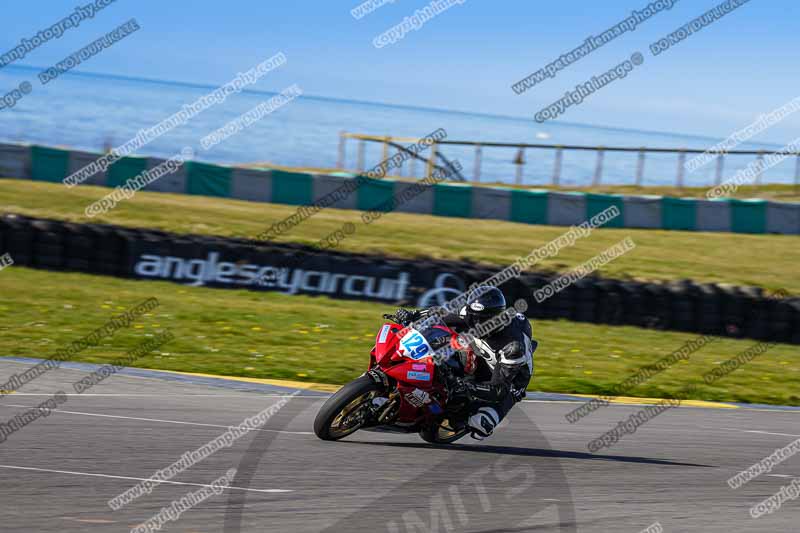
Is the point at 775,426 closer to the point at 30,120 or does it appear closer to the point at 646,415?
the point at 646,415

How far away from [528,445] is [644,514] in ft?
7.03

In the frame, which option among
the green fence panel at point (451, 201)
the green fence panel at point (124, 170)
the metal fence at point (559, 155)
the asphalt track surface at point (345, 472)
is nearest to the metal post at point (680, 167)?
the metal fence at point (559, 155)

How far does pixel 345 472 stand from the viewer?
6996 millimetres

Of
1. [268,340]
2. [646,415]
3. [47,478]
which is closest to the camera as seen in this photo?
[47,478]

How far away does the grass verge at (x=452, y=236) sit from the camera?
19891 millimetres

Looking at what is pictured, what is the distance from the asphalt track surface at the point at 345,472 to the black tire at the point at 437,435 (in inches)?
4.1

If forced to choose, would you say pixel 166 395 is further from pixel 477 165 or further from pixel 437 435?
pixel 477 165

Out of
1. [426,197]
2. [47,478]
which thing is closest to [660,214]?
[426,197]

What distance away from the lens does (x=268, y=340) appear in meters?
13.4

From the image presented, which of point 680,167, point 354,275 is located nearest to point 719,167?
point 680,167

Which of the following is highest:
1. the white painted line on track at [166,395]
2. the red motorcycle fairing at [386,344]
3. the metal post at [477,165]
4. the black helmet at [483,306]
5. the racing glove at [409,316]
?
the metal post at [477,165]

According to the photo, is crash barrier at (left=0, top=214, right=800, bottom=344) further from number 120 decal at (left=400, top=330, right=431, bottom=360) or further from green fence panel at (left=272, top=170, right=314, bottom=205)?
number 120 decal at (left=400, top=330, right=431, bottom=360)

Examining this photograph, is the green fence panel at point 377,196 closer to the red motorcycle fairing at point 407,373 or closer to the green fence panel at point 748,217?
the green fence panel at point 748,217

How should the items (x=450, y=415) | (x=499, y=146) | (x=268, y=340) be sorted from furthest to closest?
(x=499, y=146), (x=268, y=340), (x=450, y=415)
